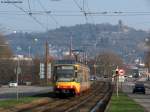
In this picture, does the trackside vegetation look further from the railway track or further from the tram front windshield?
the tram front windshield

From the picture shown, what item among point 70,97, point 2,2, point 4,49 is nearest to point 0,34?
point 4,49

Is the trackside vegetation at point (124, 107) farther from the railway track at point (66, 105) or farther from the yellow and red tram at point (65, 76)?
the yellow and red tram at point (65, 76)

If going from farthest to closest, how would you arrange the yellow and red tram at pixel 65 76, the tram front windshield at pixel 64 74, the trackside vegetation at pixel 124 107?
the tram front windshield at pixel 64 74
the yellow and red tram at pixel 65 76
the trackside vegetation at pixel 124 107

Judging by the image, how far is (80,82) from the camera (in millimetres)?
55844

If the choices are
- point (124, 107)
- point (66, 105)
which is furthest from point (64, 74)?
point (124, 107)

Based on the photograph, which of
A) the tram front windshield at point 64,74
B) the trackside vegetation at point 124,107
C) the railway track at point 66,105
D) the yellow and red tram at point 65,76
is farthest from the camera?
the tram front windshield at point 64,74

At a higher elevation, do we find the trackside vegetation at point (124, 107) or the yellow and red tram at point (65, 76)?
the yellow and red tram at point (65, 76)

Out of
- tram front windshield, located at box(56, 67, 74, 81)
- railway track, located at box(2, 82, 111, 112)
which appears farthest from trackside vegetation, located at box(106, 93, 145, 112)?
tram front windshield, located at box(56, 67, 74, 81)

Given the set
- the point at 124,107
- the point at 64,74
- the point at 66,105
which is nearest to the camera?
the point at 124,107

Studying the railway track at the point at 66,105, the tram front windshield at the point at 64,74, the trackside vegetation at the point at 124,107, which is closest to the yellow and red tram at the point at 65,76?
the tram front windshield at the point at 64,74

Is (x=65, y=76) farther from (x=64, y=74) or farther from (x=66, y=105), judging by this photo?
(x=66, y=105)

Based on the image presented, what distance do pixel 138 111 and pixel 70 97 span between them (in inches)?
1021

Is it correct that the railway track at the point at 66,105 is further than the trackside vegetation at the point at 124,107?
Yes

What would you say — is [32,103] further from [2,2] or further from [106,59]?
[106,59]
